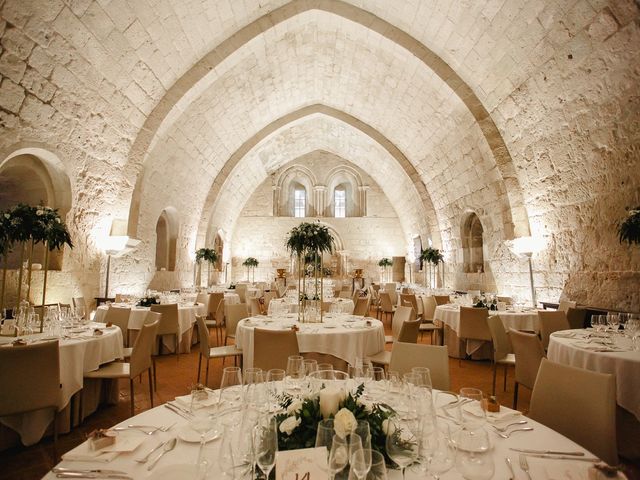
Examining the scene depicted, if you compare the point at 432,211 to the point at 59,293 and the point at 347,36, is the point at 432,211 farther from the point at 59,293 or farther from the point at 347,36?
the point at 59,293

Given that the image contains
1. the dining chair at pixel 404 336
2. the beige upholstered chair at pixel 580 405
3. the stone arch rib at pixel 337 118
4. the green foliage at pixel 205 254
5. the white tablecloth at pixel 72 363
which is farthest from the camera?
the stone arch rib at pixel 337 118

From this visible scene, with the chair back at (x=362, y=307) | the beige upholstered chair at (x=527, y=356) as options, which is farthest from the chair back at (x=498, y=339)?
the chair back at (x=362, y=307)

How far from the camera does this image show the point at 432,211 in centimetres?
1149

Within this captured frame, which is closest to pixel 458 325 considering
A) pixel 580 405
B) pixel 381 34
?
pixel 580 405

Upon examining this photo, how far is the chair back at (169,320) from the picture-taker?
5.50 metres

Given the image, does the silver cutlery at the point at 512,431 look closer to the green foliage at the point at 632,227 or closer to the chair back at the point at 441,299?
the green foliage at the point at 632,227

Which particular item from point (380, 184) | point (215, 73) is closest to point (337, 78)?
point (215, 73)

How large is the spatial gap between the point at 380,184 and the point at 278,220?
15.9 feet

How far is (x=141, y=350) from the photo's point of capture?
343 cm

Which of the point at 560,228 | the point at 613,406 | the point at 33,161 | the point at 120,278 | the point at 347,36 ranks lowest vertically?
the point at 613,406

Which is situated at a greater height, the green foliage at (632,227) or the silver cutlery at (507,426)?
Answer: the green foliage at (632,227)

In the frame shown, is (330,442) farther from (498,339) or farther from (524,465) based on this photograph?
(498,339)

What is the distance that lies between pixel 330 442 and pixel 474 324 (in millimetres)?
4976

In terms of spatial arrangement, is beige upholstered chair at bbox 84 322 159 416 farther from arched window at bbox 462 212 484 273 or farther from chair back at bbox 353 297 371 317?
arched window at bbox 462 212 484 273
